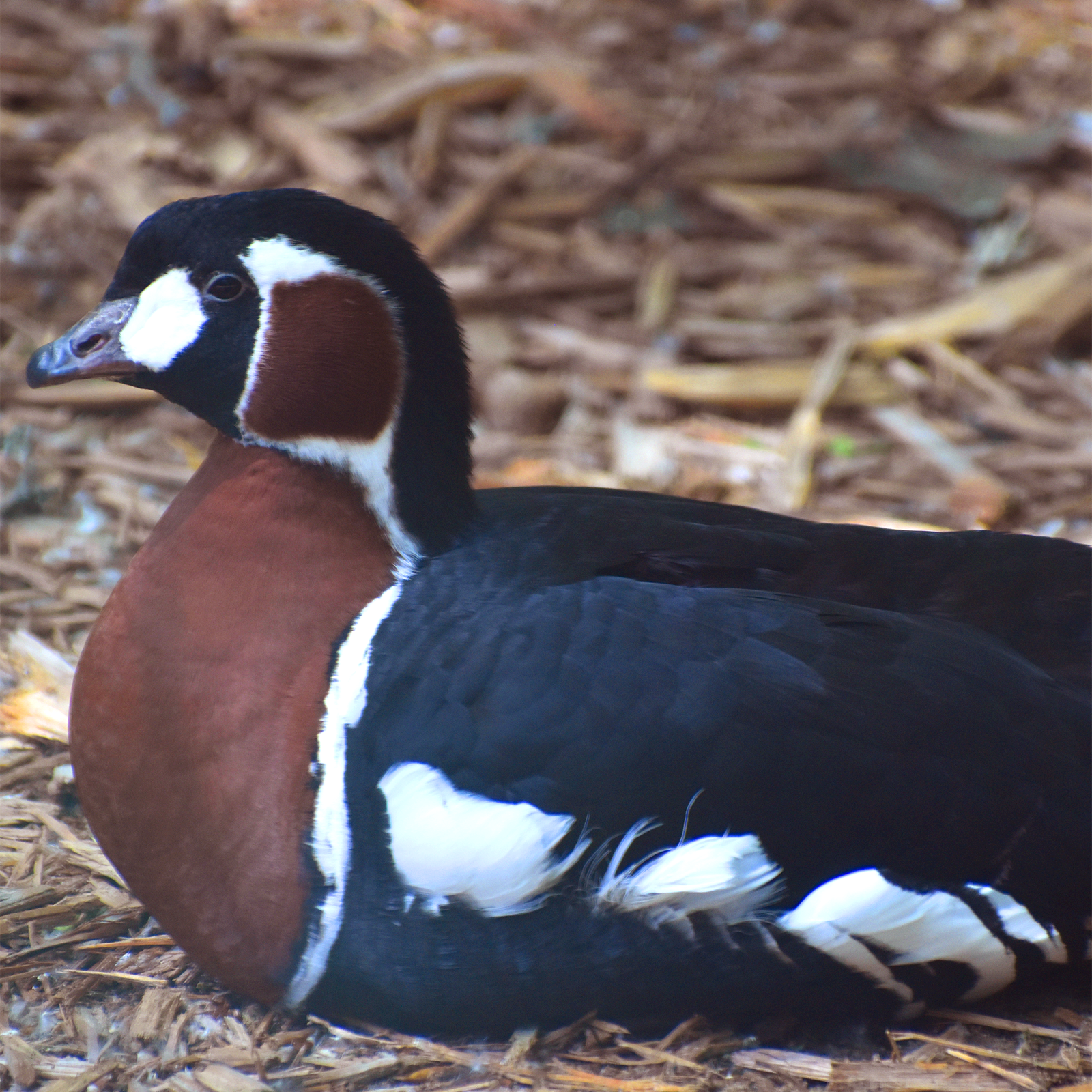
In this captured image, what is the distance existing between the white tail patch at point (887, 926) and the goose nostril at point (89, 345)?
4.12ft

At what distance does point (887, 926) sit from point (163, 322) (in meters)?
1.31

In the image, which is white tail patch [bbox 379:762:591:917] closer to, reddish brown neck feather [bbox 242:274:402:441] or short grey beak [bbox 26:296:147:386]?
reddish brown neck feather [bbox 242:274:402:441]

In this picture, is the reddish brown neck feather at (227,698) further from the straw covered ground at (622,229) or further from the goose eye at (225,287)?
the straw covered ground at (622,229)

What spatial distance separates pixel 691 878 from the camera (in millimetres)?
1824

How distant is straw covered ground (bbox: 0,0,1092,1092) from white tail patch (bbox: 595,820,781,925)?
0.99 meters

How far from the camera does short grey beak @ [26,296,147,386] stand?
202cm

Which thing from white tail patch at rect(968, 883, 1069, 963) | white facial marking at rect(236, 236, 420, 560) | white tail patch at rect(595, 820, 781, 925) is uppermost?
white facial marking at rect(236, 236, 420, 560)

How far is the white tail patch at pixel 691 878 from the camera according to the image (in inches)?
71.9

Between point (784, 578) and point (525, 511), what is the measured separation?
410 mm

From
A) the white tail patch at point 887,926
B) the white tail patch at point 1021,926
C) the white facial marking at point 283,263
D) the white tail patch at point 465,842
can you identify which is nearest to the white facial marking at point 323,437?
the white facial marking at point 283,263

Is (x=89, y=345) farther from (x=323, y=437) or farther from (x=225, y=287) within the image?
(x=323, y=437)

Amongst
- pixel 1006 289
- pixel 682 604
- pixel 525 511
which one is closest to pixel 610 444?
pixel 1006 289

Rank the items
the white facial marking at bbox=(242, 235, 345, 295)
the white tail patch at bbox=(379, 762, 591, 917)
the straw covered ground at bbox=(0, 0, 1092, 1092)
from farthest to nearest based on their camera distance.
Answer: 1. the straw covered ground at bbox=(0, 0, 1092, 1092)
2. the white facial marking at bbox=(242, 235, 345, 295)
3. the white tail patch at bbox=(379, 762, 591, 917)

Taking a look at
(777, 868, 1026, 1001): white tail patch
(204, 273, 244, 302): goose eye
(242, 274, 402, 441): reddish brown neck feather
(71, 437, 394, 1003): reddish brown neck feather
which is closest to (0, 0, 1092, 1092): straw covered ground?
(71, 437, 394, 1003): reddish brown neck feather
